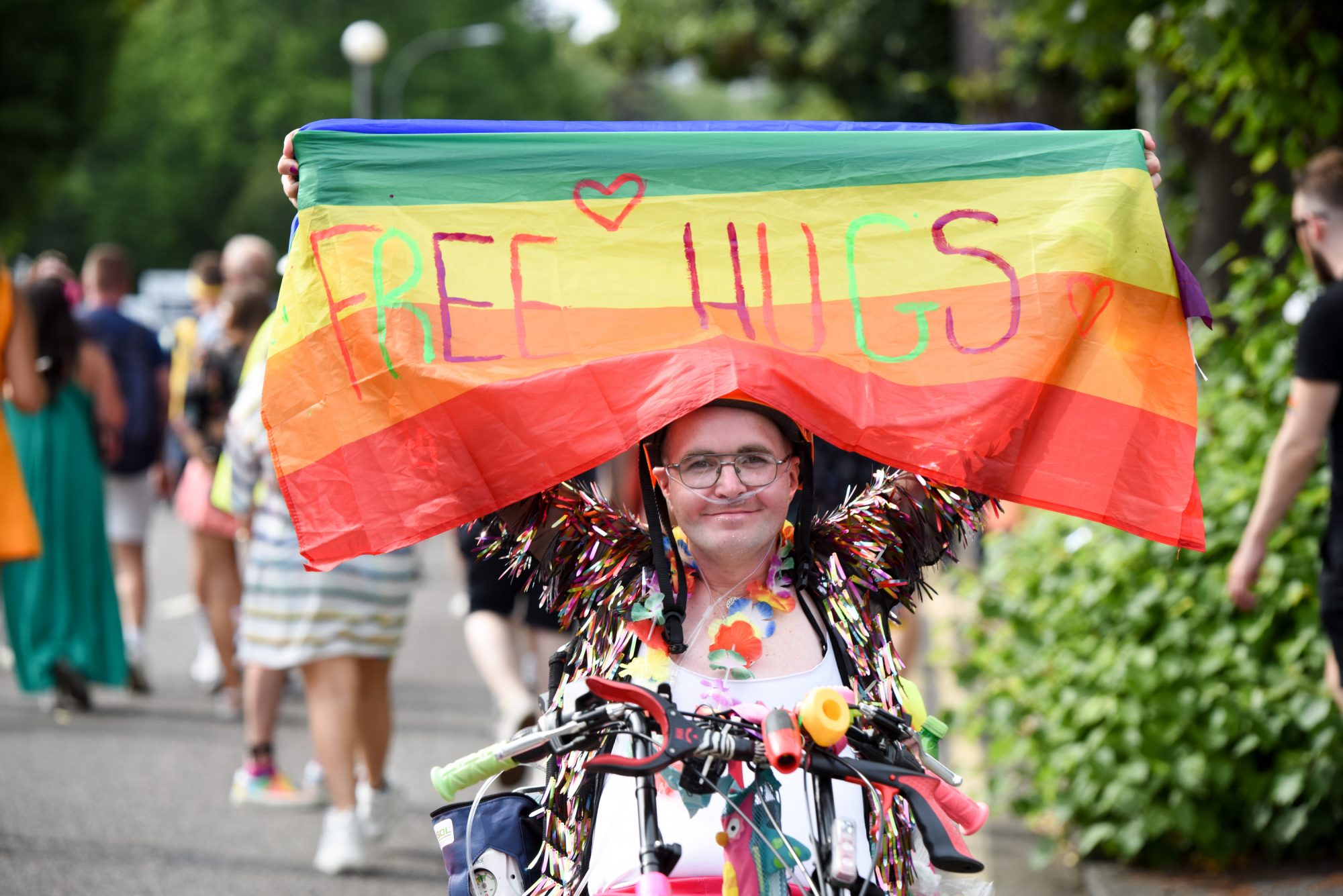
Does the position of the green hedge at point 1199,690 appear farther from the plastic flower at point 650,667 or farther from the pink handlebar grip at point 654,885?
the pink handlebar grip at point 654,885

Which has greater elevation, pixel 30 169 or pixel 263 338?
pixel 30 169

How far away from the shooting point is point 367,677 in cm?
567

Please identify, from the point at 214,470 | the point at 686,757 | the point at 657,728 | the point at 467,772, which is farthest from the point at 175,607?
the point at 686,757

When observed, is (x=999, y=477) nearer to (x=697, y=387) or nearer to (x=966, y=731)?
(x=697, y=387)

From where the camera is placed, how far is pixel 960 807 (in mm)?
2730

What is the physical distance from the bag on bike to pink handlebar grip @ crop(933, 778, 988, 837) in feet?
2.54

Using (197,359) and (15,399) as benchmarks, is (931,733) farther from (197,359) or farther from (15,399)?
(197,359)

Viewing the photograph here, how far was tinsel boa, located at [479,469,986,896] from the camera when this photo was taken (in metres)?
2.85

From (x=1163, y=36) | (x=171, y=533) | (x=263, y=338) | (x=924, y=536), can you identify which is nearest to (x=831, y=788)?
(x=924, y=536)

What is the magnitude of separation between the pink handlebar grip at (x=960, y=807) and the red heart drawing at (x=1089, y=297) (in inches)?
34.5

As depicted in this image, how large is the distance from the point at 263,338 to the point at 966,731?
296cm

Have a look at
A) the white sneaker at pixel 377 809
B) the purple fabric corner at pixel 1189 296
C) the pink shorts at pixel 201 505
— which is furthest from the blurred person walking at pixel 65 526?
the purple fabric corner at pixel 1189 296

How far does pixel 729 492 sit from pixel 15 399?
4839 mm

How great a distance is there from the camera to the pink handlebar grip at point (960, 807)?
107 inches
